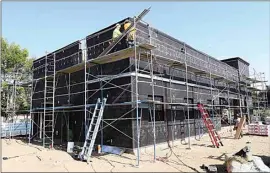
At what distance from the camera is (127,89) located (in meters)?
9.92

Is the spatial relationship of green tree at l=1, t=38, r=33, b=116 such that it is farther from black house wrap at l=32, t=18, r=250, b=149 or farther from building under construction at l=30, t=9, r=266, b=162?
black house wrap at l=32, t=18, r=250, b=149

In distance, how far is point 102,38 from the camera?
11477 millimetres

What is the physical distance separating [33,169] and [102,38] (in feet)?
22.0

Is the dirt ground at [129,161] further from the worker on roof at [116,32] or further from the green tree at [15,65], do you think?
the green tree at [15,65]

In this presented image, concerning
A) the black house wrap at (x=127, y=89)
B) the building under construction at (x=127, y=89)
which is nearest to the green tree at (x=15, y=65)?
the building under construction at (x=127, y=89)

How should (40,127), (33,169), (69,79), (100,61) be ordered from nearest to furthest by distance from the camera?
(33,169) < (100,61) < (69,79) < (40,127)

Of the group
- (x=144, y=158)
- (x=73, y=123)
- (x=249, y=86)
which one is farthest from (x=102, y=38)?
(x=249, y=86)

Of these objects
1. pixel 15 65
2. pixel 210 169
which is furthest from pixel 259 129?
pixel 15 65

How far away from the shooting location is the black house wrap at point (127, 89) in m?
10.0

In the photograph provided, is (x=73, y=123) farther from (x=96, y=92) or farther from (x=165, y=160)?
(x=165, y=160)

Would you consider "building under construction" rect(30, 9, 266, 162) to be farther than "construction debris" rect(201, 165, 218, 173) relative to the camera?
Yes

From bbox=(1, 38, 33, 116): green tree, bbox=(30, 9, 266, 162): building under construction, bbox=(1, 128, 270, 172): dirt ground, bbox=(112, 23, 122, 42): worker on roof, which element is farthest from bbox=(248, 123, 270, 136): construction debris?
bbox=(1, 38, 33, 116): green tree

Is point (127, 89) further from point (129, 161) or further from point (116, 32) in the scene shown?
point (129, 161)

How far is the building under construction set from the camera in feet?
32.3
